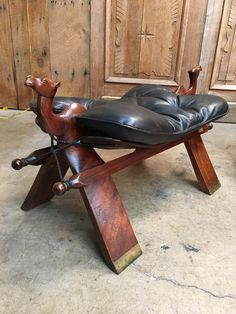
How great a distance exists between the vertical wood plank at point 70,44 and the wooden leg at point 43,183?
125cm

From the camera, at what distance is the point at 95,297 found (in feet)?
2.20

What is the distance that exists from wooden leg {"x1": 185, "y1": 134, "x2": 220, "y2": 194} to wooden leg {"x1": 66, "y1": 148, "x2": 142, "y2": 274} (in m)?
0.45

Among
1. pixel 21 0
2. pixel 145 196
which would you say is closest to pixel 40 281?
pixel 145 196

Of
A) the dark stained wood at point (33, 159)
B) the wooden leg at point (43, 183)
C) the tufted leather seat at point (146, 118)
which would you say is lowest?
the wooden leg at point (43, 183)

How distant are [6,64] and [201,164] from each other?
5.44ft

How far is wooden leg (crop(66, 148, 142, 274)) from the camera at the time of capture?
0.74 m

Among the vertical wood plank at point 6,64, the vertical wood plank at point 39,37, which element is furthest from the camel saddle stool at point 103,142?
the vertical wood plank at point 6,64

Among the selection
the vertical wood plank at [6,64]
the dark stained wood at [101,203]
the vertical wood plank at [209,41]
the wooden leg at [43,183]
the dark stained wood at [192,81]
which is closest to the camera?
the dark stained wood at [101,203]

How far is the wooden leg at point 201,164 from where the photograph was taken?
3.62 ft

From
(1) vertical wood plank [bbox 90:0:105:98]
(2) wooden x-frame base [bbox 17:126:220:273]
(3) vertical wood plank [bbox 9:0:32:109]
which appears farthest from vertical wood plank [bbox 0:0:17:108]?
(2) wooden x-frame base [bbox 17:126:220:273]

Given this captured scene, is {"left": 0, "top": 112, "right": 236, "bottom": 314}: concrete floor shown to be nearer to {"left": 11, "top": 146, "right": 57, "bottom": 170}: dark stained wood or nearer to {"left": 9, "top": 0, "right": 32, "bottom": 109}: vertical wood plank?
{"left": 11, "top": 146, "right": 57, "bottom": 170}: dark stained wood

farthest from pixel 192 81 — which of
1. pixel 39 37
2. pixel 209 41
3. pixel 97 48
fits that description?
pixel 39 37

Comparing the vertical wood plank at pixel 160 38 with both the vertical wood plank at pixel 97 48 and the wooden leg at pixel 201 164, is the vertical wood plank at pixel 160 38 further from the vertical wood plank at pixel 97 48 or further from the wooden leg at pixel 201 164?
the wooden leg at pixel 201 164

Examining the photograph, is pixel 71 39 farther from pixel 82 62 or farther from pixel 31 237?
pixel 31 237
